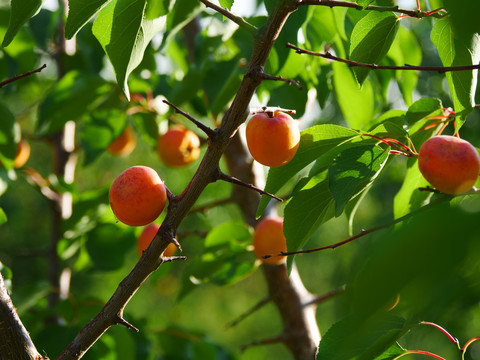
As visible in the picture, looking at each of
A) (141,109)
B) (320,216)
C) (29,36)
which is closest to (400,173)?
(141,109)

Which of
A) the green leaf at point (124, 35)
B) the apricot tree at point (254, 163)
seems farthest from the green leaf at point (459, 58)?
the green leaf at point (124, 35)

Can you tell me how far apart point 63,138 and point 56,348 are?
726mm

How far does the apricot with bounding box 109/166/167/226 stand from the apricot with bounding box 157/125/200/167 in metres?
0.69

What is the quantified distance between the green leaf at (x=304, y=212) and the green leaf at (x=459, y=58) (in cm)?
18

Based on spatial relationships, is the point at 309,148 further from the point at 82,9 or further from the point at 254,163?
the point at 254,163

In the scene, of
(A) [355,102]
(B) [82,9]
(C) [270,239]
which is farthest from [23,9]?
(A) [355,102]

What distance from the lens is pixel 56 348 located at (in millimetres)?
1016

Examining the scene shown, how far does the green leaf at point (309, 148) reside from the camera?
0.67 meters

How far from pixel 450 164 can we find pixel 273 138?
199 millimetres

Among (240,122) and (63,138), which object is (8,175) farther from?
(240,122)

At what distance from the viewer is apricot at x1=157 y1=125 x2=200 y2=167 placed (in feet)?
4.40

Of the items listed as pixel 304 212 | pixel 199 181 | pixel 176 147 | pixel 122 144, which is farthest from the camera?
pixel 122 144

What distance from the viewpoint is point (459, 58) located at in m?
0.62

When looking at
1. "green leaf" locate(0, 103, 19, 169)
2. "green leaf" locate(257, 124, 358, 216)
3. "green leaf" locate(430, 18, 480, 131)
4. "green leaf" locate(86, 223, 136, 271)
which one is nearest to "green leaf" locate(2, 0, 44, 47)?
"green leaf" locate(257, 124, 358, 216)
